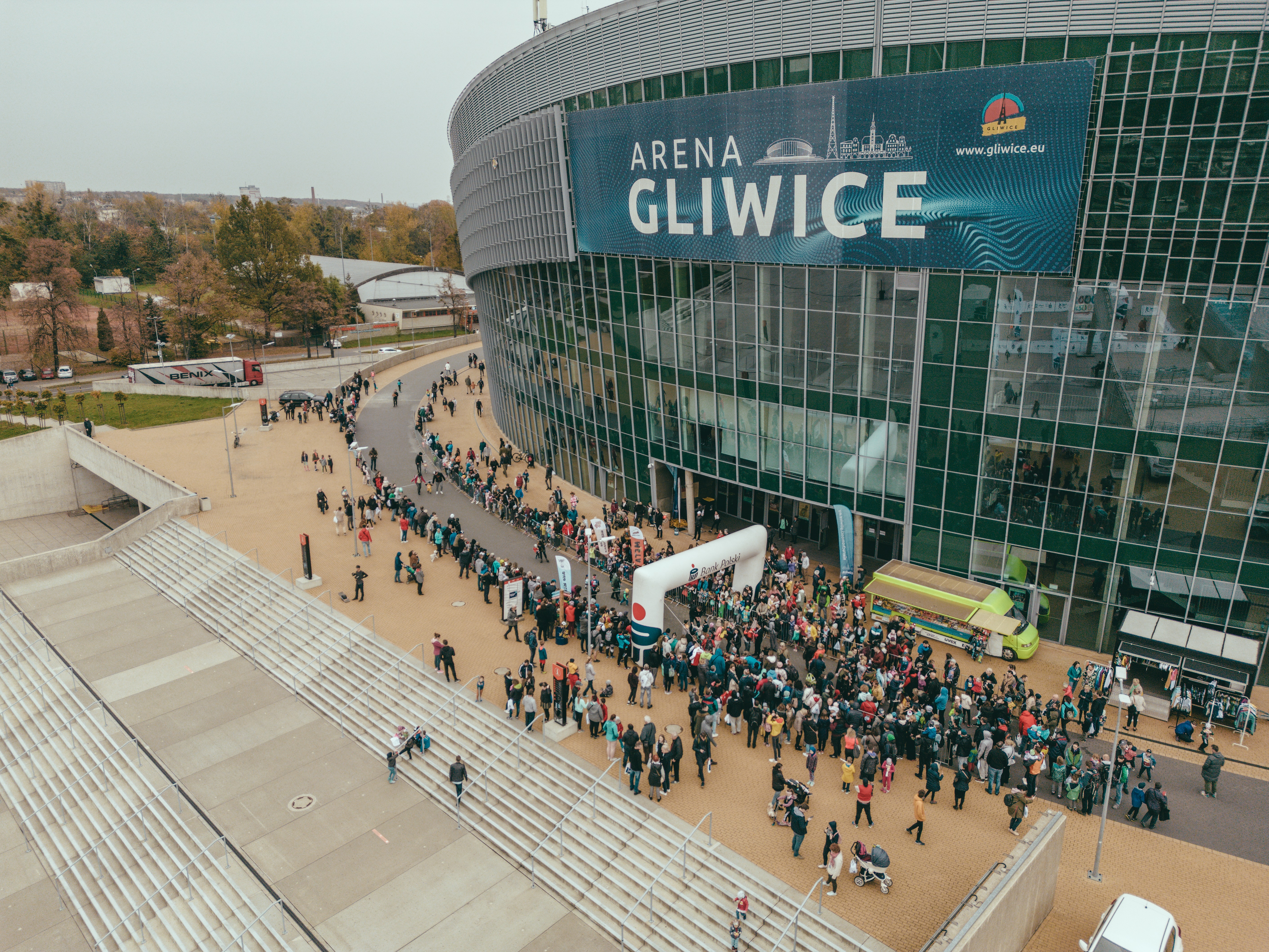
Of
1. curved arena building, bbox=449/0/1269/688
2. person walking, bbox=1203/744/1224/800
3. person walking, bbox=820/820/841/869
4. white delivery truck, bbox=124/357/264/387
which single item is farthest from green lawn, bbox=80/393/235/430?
person walking, bbox=1203/744/1224/800

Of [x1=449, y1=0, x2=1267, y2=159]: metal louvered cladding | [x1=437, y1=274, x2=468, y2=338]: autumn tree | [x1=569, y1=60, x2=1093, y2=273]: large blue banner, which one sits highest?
[x1=449, y1=0, x2=1267, y2=159]: metal louvered cladding

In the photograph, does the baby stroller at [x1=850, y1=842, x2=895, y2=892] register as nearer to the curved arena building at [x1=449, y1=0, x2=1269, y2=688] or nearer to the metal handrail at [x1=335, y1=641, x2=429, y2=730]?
the metal handrail at [x1=335, y1=641, x2=429, y2=730]

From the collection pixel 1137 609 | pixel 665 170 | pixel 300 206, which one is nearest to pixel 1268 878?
pixel 1137 609

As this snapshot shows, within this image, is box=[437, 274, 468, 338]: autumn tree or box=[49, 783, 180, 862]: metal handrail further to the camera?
box=[437, 274, 468, 338]: autumn tree

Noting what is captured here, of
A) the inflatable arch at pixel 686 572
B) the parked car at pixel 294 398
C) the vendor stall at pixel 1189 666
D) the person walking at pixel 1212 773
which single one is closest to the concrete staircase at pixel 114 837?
the inflatable arch at pixel 686 572

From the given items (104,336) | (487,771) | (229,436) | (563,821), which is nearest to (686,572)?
(487,771)

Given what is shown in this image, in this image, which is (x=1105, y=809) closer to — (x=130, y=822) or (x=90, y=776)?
(x=130, y=822)
